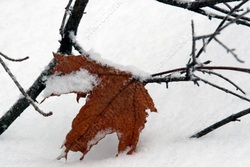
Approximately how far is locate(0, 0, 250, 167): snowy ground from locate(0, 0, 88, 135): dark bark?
29mm

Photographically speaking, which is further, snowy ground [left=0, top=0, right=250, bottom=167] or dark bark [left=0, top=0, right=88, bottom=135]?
dark bark [left=0, top=0, right=88, bottom=135]

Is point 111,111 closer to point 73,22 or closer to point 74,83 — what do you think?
point 74,83

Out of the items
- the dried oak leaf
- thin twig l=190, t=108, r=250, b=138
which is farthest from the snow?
thin twig l=190, t=108, r=250, b=138

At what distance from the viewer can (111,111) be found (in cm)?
70

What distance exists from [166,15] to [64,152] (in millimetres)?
546

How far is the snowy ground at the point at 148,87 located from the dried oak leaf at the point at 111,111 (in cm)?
3

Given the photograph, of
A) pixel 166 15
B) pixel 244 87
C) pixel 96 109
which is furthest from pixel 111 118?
pixel 166 15

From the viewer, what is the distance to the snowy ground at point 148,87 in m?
0.66

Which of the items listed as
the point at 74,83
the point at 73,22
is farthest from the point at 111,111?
the point at 73,22

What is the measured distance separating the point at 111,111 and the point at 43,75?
0.52 feet

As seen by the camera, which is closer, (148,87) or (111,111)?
(111,111)

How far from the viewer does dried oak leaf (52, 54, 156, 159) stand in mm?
691

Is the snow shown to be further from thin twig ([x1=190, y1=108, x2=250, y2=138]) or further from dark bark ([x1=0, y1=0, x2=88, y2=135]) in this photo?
thin twig ([x1=190, y1=108, x2=250, y2=138])

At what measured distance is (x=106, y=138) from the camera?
29.5 inches
